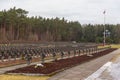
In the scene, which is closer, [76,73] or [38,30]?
[76,73]

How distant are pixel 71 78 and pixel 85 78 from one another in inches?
36.4

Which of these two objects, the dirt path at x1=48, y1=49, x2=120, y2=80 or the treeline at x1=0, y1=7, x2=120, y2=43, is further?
the treeline at x1=0, y1=7, x2=120, y2=43

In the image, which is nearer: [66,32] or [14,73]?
[14,73]

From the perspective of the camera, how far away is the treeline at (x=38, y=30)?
4980 inches

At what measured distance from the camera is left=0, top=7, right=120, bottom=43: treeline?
126 meters

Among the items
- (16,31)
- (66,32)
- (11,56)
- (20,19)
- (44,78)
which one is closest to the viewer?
(44,78)

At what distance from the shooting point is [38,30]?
16288 centimetres

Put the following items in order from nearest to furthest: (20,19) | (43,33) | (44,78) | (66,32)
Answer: (44,78) → (20,19) → (43,33) → (66,32)

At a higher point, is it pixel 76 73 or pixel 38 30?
pixel 38 30

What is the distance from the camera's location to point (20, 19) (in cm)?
12875

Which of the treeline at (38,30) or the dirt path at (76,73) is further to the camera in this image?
the treeline at (38,30)

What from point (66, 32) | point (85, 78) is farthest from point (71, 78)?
point (66, 32)

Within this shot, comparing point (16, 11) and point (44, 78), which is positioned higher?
point (16, 11)

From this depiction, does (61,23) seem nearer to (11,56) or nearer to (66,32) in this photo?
(66,32)
